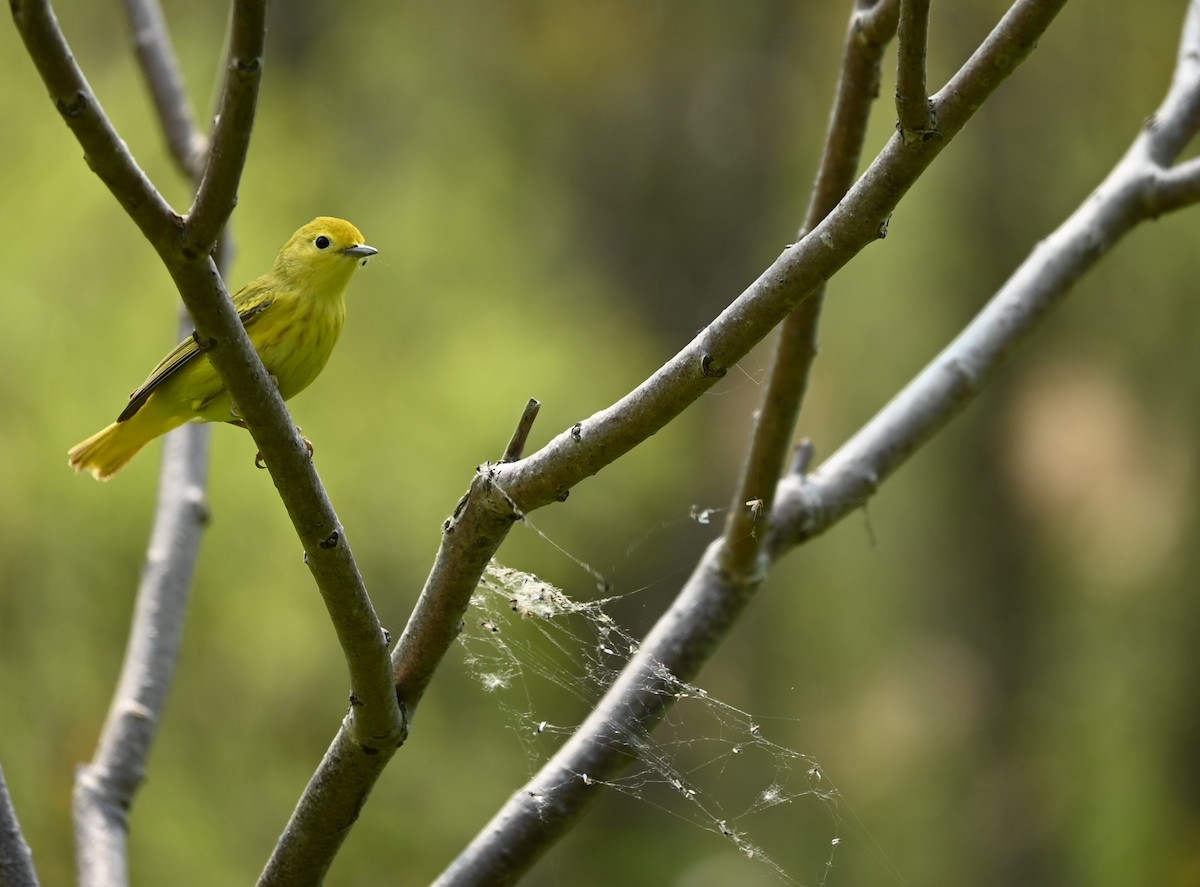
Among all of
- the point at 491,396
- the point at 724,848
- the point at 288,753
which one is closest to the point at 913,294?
the point at 724,848

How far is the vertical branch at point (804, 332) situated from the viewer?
2.53 meters

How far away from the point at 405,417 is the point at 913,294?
25.8 ft

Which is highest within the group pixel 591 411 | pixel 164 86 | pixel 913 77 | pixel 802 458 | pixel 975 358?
pixel 591 411

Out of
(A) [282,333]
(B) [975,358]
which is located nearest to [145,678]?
(A) [282,333]

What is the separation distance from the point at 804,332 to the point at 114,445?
1.91m

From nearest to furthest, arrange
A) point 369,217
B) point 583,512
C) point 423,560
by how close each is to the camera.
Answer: point 423,560, point 583,512, point 369,217

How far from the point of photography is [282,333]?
294 centimetres

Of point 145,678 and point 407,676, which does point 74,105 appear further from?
point 145,678

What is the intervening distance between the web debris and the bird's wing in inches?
33.8

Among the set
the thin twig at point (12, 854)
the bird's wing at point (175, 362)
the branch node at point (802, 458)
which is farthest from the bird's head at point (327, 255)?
the thin twig at point (12, 854)

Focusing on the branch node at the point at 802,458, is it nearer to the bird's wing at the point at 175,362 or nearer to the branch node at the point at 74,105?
the bird's wing at the point at 175,362

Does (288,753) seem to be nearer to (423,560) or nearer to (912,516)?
(423,560)

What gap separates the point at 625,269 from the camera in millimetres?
8680

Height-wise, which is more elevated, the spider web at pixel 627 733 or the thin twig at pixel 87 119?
the spider web at pixel 627 733
